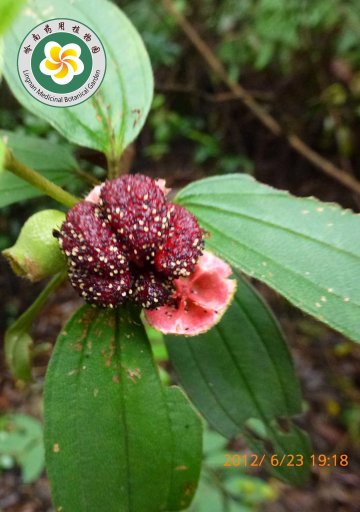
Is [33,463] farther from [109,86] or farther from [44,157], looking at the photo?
[109,86]

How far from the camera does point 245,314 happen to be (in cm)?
82

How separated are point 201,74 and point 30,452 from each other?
2.55 metres

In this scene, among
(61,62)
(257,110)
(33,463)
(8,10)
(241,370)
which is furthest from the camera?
(257,110)

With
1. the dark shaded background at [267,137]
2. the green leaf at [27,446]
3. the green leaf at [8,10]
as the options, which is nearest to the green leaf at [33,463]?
A: the green leaf at [27,446]

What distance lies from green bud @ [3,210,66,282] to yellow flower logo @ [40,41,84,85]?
0.28 meters

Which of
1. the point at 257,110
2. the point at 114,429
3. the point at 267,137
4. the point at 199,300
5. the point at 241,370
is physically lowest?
the point at 114,429

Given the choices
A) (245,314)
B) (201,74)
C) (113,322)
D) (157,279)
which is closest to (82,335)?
(113,322)

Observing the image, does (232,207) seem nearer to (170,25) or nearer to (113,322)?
(113,322)

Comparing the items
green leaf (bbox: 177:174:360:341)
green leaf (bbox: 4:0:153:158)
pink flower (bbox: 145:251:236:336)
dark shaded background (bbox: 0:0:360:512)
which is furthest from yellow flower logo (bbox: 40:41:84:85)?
dark shaded background (bbox: 0:0:360:512)

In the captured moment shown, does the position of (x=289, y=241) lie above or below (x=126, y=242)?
above

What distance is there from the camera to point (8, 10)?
38cm
